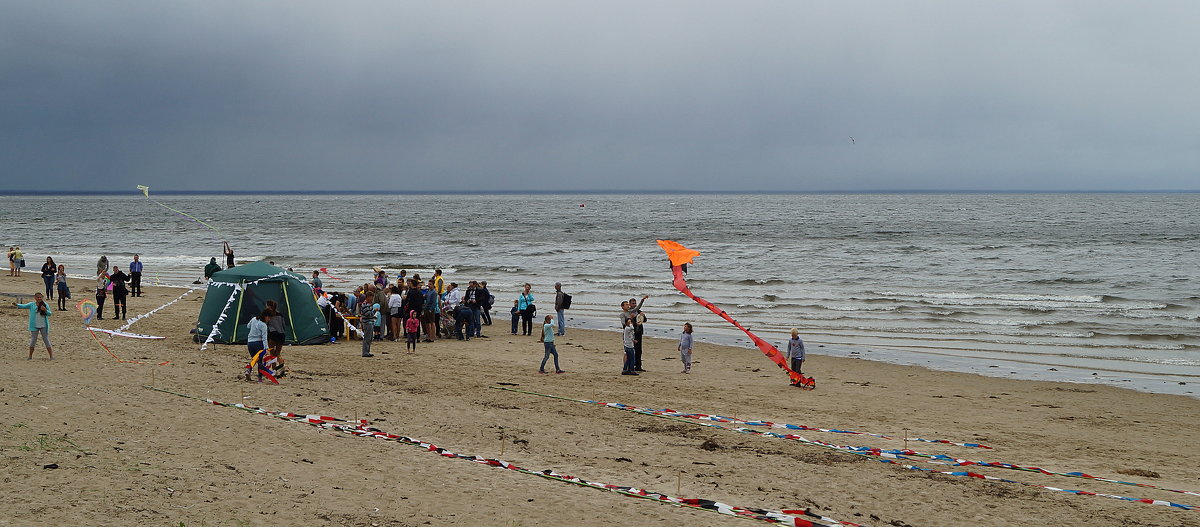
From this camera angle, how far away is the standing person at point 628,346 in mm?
14883

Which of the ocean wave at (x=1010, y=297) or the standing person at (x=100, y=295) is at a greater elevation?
the standing person at (x=100, y=295)

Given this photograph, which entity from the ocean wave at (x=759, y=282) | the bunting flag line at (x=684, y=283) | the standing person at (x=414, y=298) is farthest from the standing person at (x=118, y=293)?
the ocean wave at (x=759, y=282)

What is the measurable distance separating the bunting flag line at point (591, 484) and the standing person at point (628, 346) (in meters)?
5.27

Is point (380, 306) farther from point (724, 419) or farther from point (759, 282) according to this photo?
point (759, 282)

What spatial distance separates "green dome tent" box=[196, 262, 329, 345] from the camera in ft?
54.0

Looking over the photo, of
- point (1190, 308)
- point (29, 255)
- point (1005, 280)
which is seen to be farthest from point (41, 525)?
point (29, 255)

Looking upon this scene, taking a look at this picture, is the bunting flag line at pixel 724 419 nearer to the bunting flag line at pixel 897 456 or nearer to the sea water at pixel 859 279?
the bunting flag line at pixel 897 456

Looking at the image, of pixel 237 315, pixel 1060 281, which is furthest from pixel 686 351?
pixel 1060 281

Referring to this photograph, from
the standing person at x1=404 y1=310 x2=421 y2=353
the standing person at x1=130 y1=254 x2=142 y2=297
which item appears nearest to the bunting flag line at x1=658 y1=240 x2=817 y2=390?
the standing person at x1=404 y1=310 x2=421 y2=353

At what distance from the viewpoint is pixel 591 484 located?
8.70 m

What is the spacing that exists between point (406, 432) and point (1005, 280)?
29284 millimetres

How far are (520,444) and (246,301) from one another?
861 centimetres

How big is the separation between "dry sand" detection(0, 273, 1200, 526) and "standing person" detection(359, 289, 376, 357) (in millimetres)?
397

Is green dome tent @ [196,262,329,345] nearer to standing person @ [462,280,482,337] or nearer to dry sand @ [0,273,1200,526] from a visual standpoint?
dry sand @ [0,273,1200,526]
